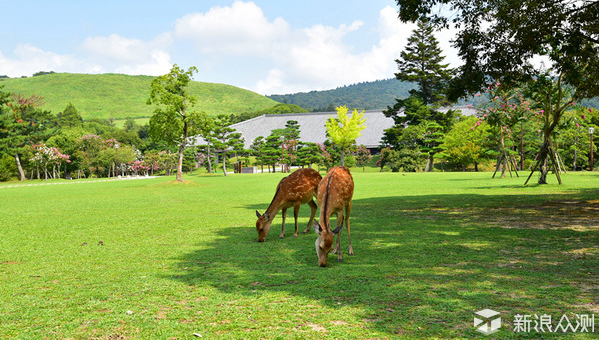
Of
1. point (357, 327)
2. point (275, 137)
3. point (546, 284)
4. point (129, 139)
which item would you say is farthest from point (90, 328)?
point (129, 139)

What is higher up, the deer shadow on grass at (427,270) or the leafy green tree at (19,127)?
the leafy green tree at (19,127)

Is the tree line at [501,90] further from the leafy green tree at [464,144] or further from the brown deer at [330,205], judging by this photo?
the brown deer at [330,205]

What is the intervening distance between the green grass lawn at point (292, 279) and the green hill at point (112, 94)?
462 feet

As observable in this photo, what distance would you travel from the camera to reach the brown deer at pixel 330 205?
715 cm

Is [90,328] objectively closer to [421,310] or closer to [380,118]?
[421,310]

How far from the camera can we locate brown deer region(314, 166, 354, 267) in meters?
7.15

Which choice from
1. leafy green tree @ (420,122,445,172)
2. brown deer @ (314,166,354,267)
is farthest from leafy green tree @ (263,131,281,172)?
brown deer @ (314,166,354,267)

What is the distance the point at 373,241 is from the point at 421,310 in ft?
14.6

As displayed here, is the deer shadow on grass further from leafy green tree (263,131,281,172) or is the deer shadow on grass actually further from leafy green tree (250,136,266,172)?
leafy green tree (250,136,266,172)

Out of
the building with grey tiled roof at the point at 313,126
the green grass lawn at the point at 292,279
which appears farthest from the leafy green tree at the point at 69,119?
the green grass lawn at the point at 292,279

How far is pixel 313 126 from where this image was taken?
92.1 meters

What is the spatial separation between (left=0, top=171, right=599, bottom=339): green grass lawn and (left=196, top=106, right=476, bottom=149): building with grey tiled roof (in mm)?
70097

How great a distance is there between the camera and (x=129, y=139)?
78375 mm

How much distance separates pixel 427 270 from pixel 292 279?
2175 mm
